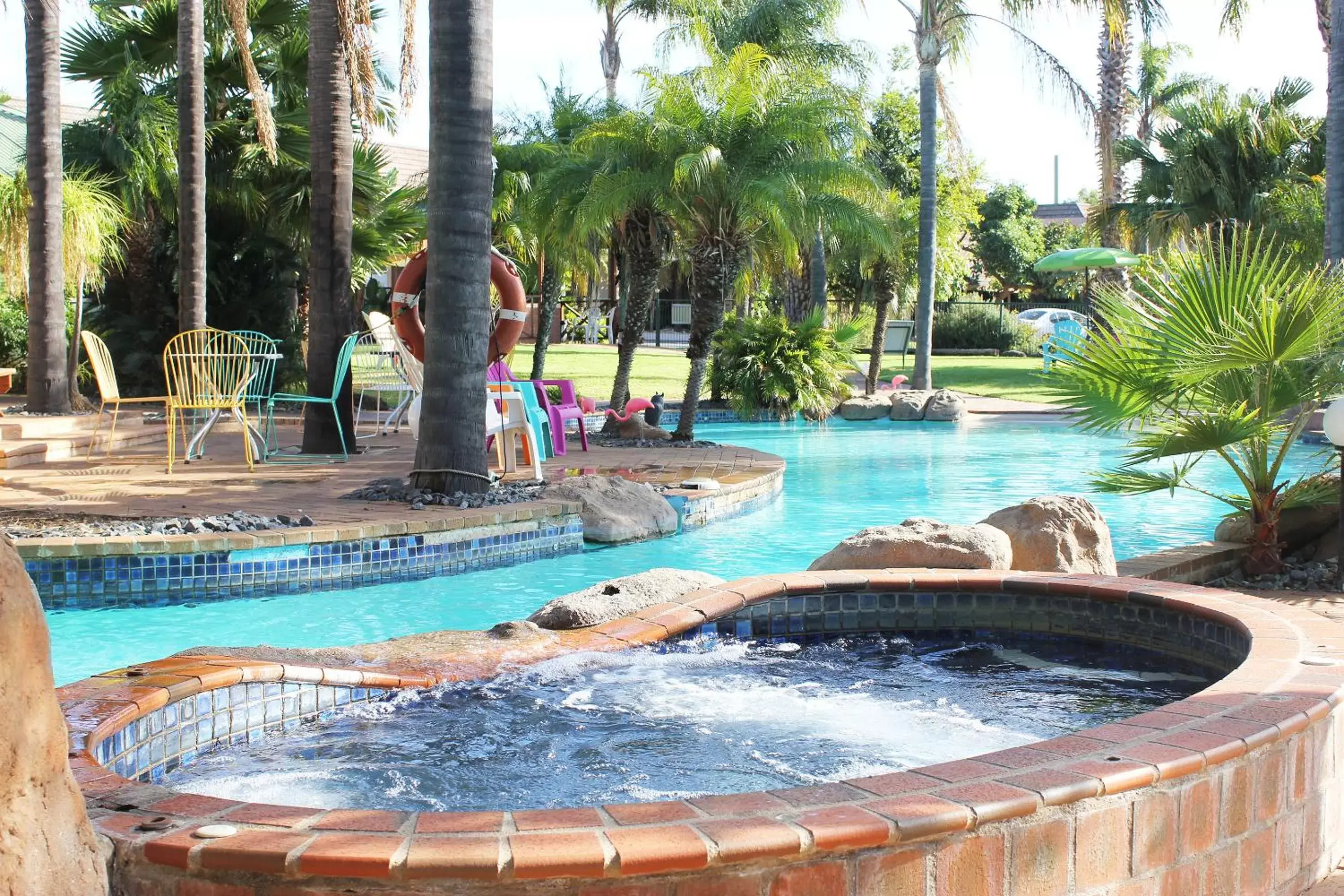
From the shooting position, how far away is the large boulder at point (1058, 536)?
6430 millimetres

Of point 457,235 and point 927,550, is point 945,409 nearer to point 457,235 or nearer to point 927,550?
point 457,235

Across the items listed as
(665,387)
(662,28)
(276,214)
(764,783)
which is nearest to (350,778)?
(764,783)

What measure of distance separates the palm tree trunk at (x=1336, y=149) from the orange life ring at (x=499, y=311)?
271 inches

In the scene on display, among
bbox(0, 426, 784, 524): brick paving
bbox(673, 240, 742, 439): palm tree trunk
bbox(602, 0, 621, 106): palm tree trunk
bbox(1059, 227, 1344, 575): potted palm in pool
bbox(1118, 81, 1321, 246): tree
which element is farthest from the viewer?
bbox(602, 0, 621, 106): palm tree trunk

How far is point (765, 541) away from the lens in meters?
9.03

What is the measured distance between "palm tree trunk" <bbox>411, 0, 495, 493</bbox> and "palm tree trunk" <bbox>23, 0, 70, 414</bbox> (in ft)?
17.9

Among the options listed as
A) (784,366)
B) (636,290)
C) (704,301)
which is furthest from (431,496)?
(784,366)

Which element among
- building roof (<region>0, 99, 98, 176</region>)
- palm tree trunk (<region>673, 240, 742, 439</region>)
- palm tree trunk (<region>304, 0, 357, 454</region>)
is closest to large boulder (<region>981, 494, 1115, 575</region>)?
palm tree trunk (<region>304, 0, 357, 454</region>)

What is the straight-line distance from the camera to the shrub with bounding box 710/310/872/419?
1875 cm

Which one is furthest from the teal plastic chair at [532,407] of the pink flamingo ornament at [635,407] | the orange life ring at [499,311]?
the pink flamingo ornament at [635,407]

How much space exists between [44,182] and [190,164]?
149cm

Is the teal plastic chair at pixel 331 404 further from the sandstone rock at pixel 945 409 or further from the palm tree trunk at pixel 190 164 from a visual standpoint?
the sandstone rock at pixel 945 409

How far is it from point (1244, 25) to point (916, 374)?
24.7 feet

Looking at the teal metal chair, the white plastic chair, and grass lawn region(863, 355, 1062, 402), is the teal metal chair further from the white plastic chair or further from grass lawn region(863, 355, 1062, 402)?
grass lawn region(863, 355, 1062, 402)
